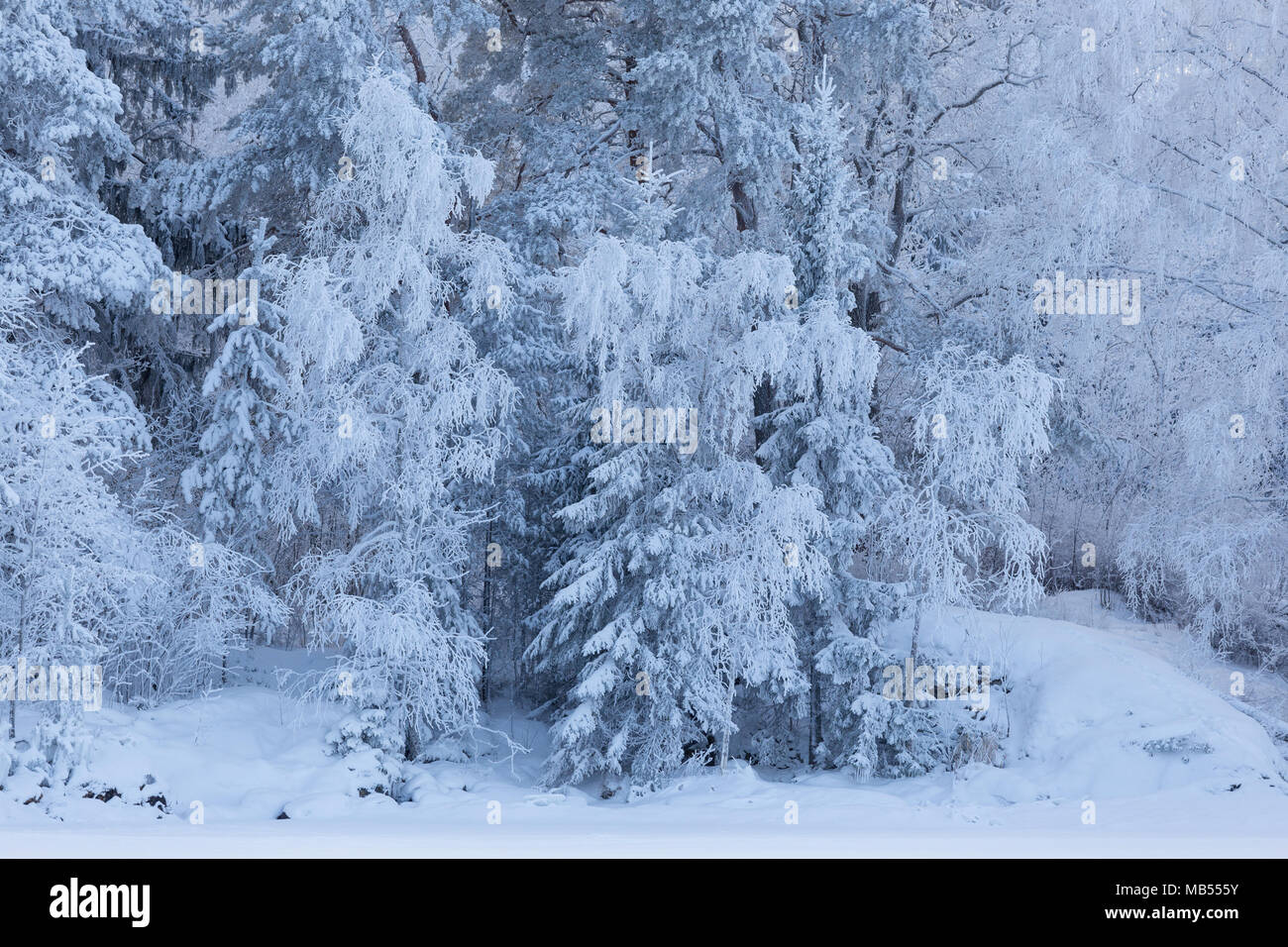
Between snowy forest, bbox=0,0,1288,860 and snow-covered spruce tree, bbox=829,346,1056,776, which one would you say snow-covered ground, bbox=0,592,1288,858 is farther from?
snow-covered spruce tree, bbox=829,346,1056,776

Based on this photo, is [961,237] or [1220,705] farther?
[961,237]

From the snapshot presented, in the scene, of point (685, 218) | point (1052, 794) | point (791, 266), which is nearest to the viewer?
point (1052, 794)

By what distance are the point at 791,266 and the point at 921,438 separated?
2.61 metres

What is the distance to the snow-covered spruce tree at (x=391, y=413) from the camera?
564 inches

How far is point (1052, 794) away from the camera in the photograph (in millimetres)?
13758

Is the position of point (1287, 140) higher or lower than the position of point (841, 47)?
lower

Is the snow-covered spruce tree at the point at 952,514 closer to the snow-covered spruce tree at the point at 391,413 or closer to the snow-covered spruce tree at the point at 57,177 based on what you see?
the snow-covered spruce tree at the point at 391,413

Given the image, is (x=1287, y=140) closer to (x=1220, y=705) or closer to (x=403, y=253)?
(x=1220, y=705)

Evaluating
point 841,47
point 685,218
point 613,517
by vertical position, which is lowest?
point 613,517

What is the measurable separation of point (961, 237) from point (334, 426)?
1122cm

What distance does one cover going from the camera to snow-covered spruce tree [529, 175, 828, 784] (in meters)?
14.2

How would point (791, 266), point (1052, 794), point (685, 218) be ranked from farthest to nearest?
point (685, 218) → point (791, 266) → point (1052, 794)

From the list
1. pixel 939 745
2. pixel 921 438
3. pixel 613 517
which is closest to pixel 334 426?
→ pixel 613 517

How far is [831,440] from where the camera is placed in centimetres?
1516
